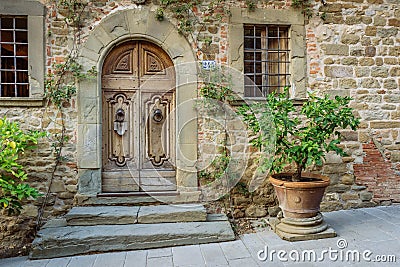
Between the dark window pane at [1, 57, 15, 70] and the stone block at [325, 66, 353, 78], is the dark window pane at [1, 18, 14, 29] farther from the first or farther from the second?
the stone block at [325, 66, 353, 78]

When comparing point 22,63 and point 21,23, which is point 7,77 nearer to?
point 22,63

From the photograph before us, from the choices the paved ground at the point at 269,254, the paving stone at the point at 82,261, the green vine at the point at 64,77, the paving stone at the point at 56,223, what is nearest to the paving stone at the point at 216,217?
the paved ground at the point at 269,254

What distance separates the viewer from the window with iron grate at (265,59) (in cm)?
447

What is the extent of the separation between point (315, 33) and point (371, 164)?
6.92 ft

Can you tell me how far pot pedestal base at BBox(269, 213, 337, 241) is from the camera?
3.56m

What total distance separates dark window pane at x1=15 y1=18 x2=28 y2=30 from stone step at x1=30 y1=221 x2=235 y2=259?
2657mm

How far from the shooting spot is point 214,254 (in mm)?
3277

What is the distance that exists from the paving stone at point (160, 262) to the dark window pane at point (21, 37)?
329 centimetres

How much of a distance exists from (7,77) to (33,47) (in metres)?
0.56

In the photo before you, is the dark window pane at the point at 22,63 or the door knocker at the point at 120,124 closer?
the dark window pane at the point at 22,63

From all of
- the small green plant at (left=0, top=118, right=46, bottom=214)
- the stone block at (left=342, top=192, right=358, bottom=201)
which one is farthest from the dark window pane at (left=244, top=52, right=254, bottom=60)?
the small green plant at (left=0, top=118, right=46, bottom=214)

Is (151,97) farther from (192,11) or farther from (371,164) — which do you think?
(371,164)

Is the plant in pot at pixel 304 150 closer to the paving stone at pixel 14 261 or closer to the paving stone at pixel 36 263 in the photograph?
the paving stone at pixel 36 263

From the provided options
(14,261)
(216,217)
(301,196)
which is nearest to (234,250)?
(216,217)
